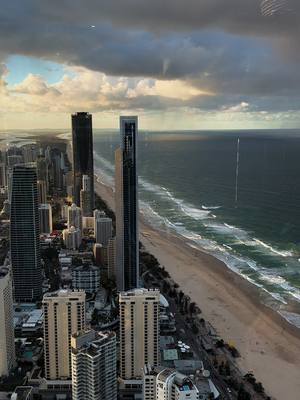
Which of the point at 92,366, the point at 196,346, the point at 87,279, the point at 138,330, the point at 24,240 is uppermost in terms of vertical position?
the point at 24,240

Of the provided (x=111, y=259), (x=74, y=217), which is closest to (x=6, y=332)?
(x=111, y=259)

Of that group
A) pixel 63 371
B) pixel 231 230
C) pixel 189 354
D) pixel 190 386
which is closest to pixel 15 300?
pixel 63 371

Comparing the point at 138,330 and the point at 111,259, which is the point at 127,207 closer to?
the point at 111,259

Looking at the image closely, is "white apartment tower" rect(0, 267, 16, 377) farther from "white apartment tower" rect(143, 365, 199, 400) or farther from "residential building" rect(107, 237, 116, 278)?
"residential building" rect(107, 237, 116, 278)

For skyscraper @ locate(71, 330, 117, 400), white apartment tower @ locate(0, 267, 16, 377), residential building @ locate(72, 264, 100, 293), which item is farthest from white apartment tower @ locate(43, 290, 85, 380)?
residential building @ locate(72, 264, 100, 293)

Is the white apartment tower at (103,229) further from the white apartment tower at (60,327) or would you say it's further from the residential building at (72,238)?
the white apartment tower at (60,327)
